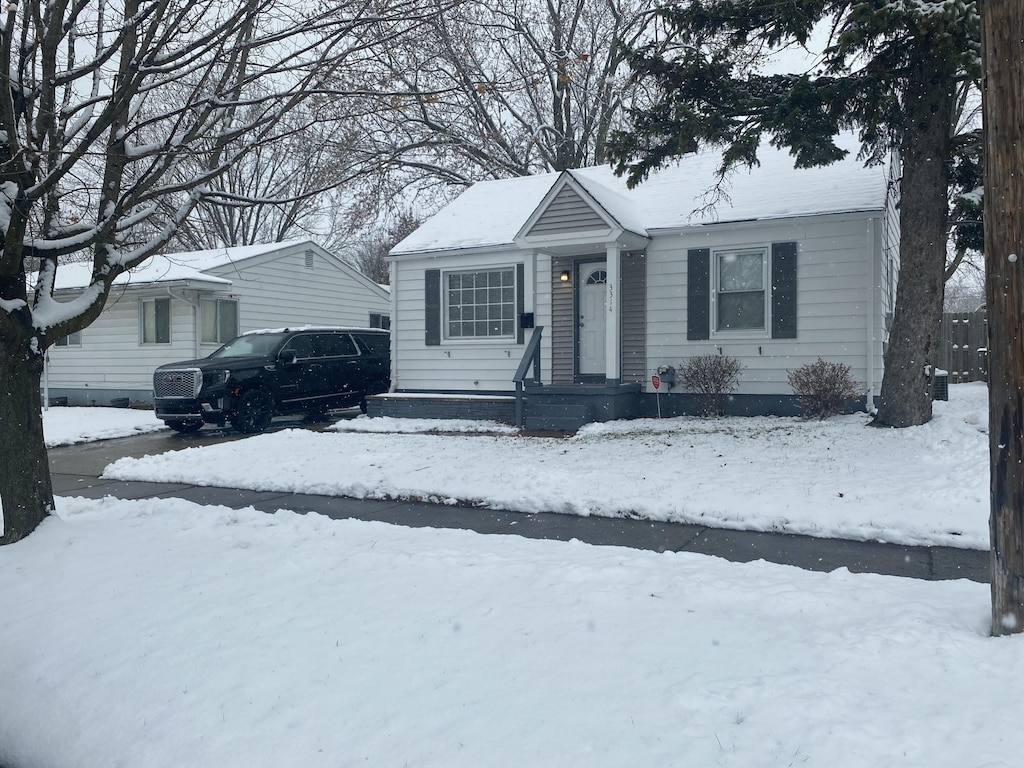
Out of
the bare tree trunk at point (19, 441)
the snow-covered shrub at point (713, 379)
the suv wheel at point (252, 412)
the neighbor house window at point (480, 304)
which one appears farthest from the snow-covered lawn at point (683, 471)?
the neighbor house window at point (480, 304)

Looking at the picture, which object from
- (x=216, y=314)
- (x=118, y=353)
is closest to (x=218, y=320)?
(x=216, y=314)

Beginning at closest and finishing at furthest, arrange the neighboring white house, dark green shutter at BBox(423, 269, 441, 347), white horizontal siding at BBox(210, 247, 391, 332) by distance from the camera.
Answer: dark green shutter at BBox(423, 269, 441, 347), the neighboring white house, white horizontal siding at BBox(210, 247, 391, 332)

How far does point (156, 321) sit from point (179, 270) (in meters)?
1.74

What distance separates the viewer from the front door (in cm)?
1423

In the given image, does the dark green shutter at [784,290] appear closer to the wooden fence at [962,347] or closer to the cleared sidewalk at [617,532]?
the cleared sidewalk at [617,532]

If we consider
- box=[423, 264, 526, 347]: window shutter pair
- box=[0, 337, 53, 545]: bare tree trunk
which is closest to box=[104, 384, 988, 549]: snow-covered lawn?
box=[0, 337, 53, 545]: bare tree trunk

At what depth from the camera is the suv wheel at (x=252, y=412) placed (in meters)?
14.1

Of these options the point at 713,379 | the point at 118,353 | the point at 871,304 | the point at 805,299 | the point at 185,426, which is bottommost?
the point at 185,426

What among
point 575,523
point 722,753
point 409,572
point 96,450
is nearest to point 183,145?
point 409,572

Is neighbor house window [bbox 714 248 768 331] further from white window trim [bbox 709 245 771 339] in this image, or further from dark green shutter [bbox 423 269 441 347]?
dark green shutter [bbox 423 269 441 347]

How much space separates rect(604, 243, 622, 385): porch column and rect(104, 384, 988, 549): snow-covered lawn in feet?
3.15

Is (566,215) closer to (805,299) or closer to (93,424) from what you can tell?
(805,299)

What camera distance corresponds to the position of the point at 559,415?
12898 millimetres

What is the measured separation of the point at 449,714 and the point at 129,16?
204 inches
